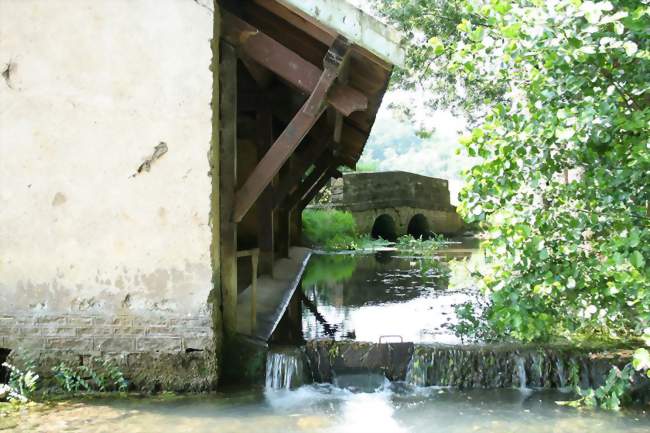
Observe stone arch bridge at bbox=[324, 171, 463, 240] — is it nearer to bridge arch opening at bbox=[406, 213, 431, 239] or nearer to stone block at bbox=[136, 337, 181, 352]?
bridge arch opening at bbox=[406, 213, 431, 239]

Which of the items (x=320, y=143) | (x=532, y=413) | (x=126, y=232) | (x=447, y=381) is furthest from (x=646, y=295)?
(x=320, y=143)

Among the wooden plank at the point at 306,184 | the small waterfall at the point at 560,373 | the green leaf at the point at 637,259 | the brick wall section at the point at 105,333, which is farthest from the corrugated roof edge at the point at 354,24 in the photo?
the wooden plank at the point at 306,184

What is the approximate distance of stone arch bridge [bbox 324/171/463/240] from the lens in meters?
22.1

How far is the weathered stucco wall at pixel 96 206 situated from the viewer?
511cm

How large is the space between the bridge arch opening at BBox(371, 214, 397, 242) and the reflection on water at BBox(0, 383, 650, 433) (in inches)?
741

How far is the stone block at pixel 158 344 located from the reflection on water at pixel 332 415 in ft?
1.31

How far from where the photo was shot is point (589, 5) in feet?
11.1

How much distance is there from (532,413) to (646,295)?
1488 mm

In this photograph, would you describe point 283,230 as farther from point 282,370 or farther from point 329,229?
point 282,370

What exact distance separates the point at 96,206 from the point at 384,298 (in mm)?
5403

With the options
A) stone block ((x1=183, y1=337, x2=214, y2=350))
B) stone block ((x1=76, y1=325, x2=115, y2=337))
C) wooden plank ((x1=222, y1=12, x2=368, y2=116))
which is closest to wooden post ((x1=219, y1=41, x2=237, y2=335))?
wooden plank ((x1=222, y1=12, x2=368, y2=116))

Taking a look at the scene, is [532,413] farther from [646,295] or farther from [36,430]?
[36,430]

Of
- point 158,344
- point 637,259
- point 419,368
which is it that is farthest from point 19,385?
point 637,259

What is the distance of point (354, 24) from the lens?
4.88 m
